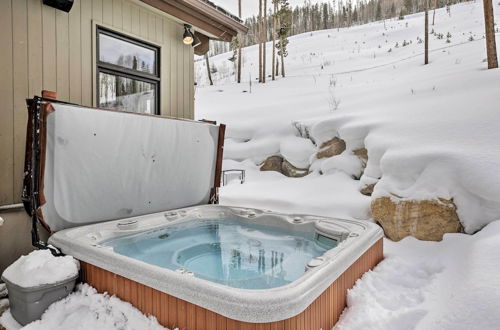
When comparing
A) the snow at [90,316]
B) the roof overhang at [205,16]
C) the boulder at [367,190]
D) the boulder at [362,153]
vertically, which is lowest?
the snow at [90,316]

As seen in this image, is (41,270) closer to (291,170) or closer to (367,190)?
(367,190)

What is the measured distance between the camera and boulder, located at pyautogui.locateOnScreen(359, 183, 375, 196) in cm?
→ 407

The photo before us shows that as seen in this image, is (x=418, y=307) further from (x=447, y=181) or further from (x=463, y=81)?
(x=463, y=81)

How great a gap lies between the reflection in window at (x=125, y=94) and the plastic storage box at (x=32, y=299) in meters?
1.96

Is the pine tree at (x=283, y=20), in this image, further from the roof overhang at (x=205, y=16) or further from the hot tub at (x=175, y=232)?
the hot tub at (x=175, y=232)

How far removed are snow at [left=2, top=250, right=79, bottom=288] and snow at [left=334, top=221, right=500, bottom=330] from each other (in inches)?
74.8

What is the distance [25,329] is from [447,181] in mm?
3813

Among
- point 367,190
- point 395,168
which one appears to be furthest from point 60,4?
point 367,190

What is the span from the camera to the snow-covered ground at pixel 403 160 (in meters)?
2.01

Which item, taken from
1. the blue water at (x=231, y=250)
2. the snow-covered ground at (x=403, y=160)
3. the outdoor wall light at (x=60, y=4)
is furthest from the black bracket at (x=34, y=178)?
the snow-covered ground at (x=403, y=160)

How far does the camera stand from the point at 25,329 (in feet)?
5.96

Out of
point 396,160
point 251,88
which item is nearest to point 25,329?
point 396,160

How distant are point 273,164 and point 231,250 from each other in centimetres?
318

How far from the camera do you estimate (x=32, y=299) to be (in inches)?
74.4
